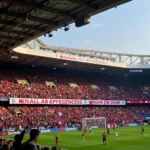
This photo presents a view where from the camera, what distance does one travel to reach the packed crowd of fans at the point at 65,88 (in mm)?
58062

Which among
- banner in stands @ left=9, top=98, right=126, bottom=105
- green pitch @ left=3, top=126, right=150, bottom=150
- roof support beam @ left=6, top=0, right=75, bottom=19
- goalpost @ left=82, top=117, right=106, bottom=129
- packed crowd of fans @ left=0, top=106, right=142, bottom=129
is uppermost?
roof support beam @ left=6, top=0, right=75, bottom=19

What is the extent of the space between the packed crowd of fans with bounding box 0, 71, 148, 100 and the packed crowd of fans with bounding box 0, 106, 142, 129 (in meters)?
2.69

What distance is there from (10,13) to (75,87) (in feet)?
159

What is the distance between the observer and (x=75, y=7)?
21.0 meters

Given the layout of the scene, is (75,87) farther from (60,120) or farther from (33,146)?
(33,146)

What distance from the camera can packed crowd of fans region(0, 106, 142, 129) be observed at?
50.4 metres

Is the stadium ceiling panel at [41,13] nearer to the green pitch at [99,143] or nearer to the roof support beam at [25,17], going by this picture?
the roof support beam at [25,17]

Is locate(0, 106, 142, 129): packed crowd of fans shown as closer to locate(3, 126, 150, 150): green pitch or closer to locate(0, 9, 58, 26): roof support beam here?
locate(3, 126, 150, 150): green pitch

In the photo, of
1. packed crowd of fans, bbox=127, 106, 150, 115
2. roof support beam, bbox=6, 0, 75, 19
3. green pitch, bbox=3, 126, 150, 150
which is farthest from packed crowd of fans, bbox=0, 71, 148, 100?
roof support beam, bbox=6, 0, 75, 19

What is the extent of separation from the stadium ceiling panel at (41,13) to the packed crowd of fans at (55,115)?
24202mm

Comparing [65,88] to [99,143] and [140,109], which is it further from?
[99,143]

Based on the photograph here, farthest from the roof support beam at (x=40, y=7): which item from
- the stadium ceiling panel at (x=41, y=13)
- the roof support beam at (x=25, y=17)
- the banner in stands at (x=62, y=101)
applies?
the banner in stands at (x=62, y=101)

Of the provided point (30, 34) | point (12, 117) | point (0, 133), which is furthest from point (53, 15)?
point (12, 117)

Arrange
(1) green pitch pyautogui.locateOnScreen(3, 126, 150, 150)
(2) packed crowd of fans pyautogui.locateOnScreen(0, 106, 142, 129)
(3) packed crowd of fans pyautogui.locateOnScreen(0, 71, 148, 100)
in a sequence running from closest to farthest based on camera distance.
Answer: (1) green pitch pyautogui.locateOnScreen(3, 126, 150, 150), (2) packed crowd of fans pyautogui.locateOnScreen(0, 106, 142, 129), (3) packed crowd of fans pyautogui.locateOnScreen(0, 71, 148, 100)
